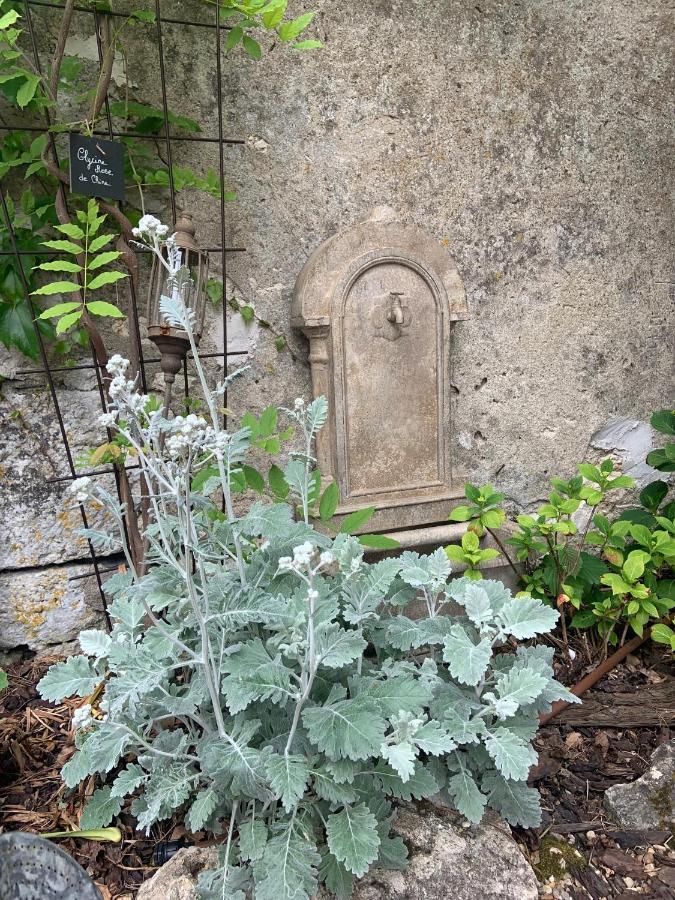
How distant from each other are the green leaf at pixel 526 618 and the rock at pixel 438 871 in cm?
45

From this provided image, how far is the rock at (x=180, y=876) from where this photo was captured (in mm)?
1321

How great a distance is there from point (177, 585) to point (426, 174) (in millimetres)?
1810

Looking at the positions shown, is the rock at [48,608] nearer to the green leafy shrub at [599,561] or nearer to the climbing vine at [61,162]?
the climbing vine at [61,162]

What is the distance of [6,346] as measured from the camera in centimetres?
202

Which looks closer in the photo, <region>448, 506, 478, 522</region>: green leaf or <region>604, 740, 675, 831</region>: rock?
<region>604, 740, 675, 831</region>: rock

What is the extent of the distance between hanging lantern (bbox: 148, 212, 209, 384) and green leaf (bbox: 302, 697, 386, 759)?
1063mm

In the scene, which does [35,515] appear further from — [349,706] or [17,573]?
[349,706]

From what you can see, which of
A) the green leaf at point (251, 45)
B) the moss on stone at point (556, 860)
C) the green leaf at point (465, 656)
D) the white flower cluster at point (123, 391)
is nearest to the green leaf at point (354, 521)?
the green leaf at point (465, 656)

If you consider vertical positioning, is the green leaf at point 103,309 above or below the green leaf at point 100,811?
above

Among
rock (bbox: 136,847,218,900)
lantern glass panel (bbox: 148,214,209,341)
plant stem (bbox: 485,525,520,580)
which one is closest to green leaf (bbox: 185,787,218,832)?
rock (bbox: 136,847,218,900)

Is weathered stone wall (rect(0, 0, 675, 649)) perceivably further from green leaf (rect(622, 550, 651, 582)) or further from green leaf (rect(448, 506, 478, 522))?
green leaf (rect(622, 550, 651, 582))

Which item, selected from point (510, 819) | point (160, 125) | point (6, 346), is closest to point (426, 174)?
point (160, 125)

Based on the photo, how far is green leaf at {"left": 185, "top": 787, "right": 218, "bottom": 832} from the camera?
50.9 inches

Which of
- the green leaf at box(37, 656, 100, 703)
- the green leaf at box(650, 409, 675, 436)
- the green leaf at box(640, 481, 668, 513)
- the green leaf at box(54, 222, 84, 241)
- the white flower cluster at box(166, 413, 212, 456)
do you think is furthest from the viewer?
the green leaf at box(640, 481, 668, 513)
